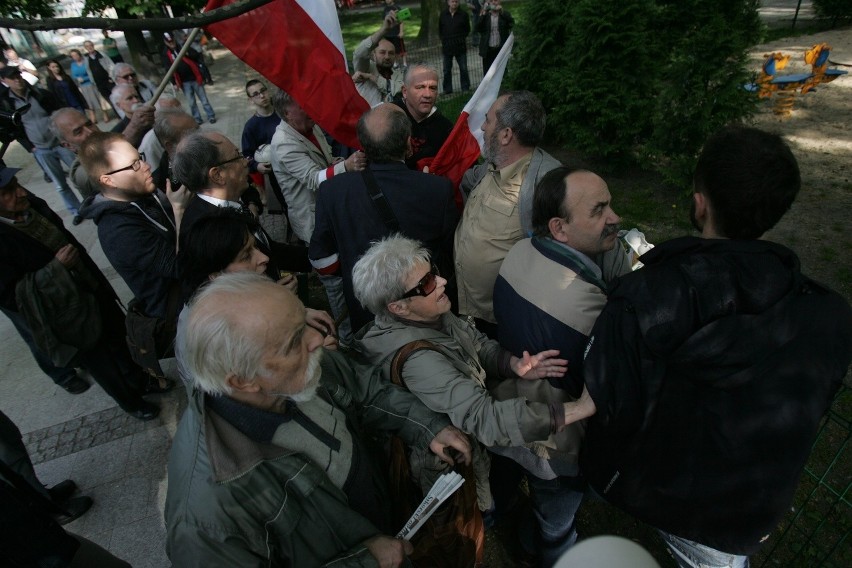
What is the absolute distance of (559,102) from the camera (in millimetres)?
6836

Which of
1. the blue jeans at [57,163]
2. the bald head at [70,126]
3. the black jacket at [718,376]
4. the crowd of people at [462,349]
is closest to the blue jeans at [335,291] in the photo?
the crowd of people at [462,349]

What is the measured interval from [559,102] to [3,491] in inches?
277

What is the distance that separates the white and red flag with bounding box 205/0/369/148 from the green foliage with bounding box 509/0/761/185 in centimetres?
394

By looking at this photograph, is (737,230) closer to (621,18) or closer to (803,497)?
(803,497)

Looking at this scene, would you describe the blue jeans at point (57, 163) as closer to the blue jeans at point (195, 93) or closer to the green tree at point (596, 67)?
the blue jeans at point (195, 93)

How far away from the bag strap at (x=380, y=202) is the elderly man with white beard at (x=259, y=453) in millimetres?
1351

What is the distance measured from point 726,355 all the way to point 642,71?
5948 millimetres

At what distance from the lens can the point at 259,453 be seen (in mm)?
1455

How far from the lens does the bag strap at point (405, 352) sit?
1.93 metres

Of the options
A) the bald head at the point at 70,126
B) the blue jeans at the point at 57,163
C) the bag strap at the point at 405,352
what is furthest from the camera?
the blue jeans at the point at 57,163

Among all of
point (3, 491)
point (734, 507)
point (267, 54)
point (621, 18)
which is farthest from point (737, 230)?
point (621, 18)

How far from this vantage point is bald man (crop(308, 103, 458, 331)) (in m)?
2.84

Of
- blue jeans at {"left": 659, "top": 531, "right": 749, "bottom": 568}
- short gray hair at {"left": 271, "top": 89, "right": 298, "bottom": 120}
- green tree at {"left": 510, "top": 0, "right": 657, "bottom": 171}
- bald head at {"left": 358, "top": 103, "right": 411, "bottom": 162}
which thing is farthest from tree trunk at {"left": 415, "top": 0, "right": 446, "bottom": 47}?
blue jeans at {"left": 659, "top": 531, "right": 749, "bottom": 568}

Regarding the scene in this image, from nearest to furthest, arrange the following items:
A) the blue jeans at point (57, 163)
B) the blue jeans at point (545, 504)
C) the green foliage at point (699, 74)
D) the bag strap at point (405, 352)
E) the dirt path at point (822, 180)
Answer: the bag strap at point (405, 352), the blue jeans at point (545, 504), the dirt path at point (822, 180), the green foliage at point (699, 74), the blue jeans at point (57, 163)
